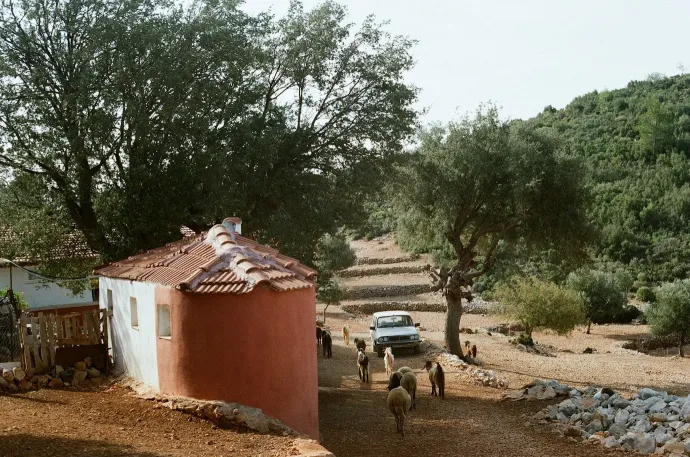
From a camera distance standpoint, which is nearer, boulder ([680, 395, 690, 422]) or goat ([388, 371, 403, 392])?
boulder ([680, 395, 690, 422])

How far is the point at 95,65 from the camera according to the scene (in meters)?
18.1

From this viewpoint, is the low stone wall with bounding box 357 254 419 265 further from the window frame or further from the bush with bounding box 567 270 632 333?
the window frame

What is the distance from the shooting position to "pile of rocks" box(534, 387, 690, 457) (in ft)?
47.8

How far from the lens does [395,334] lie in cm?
2834

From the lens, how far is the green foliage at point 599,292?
155 ft

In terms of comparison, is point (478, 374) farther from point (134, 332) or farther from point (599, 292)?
point (599, 292)

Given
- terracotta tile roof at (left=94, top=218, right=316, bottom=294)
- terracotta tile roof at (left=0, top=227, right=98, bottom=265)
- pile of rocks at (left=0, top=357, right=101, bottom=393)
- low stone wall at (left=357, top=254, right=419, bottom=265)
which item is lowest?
pile of rocks at (left=0, top=357, right=101, bottom=393)

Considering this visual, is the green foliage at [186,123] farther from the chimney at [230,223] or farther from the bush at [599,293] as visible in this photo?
the bush at [599,293]

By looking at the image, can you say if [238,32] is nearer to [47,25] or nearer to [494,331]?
[47,25]

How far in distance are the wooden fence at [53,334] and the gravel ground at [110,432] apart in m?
1.33

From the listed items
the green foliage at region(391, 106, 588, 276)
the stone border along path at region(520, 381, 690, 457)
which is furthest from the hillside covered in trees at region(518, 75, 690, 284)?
the stone border along path at region(520, 381, 690, 457)

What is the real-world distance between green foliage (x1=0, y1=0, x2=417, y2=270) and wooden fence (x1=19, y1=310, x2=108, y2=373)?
304cm

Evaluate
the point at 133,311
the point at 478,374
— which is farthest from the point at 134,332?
the point at 478,374

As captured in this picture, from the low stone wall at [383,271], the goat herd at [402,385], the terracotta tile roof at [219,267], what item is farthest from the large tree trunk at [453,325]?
the low stone wall at [383,271]
